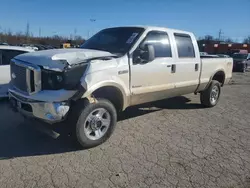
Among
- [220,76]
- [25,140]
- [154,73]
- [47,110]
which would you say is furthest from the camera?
[220,76]

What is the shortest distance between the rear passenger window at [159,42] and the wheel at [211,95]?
2.26 m

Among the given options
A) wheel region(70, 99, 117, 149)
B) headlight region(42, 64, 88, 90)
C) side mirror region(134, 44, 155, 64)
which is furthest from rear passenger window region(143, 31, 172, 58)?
headlight region(42, 64, 88, 90)

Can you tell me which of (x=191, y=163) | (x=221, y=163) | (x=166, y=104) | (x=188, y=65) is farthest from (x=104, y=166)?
(x=166, y=104)

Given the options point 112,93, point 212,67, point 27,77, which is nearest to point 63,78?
point 27,77

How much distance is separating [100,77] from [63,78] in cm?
61

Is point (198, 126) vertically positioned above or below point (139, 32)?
below

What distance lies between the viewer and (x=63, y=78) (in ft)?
12.3

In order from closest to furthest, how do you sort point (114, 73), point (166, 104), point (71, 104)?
point (71, 104)
point (114, 73)
point (166, 104)

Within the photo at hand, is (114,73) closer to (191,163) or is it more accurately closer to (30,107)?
(30,107)

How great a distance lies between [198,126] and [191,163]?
6.20ft

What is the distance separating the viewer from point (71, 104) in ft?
12.8

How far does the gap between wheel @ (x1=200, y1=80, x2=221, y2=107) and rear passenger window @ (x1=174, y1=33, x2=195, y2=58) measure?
1353mm

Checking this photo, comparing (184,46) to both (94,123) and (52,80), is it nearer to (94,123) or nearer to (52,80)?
(94,123)

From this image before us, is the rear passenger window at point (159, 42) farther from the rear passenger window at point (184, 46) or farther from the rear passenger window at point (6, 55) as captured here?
the rear passenger window at point (6, 55)
